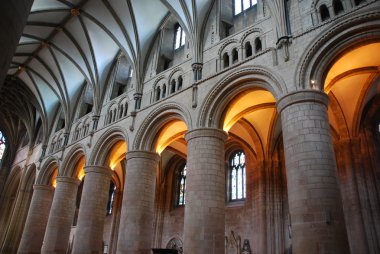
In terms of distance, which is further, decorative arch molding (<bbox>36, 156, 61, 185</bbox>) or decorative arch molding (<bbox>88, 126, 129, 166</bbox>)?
decorative arch molding (<bbox>36, 156, 61, 185</bbox>)

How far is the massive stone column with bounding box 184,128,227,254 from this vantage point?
9.89 metres

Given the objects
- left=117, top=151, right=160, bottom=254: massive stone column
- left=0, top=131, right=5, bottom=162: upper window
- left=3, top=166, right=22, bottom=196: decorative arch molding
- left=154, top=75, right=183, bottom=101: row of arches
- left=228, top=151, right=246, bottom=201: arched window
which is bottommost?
left=117, top=151, right=160, bottom=254: massive stone column

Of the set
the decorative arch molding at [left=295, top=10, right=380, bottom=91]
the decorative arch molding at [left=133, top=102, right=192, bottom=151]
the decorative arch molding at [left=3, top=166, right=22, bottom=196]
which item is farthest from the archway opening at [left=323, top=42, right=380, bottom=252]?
the decorative arch molding at [left=3, top=166, right=22, bottom=196]

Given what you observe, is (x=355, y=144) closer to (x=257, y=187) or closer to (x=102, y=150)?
(x=257, y=187)

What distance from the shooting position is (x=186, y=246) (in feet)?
32.9

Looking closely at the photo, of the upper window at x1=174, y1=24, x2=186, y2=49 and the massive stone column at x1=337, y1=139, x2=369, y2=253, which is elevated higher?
the upper window at x1=174, y1=24, x2=186, y2=49

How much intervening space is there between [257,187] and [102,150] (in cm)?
804

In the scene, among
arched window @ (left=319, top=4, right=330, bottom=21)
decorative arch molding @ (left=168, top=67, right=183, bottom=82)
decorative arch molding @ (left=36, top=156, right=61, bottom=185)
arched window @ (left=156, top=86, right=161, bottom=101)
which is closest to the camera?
arched window @ (left=319, top=4, right=330, bottom=21)

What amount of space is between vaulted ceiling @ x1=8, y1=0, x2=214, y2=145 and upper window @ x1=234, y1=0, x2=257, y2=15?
1321mm

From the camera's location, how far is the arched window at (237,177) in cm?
1751

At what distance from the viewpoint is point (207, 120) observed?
11805mm

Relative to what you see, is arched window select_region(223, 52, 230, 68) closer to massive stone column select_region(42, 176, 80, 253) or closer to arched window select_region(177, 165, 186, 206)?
arched window select_region(177, 165, 186, 206)

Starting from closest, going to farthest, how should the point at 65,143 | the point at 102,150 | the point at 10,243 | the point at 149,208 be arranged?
the point at 149,208 → the point at 102,150 → the point at 65,143 → the point at 10,243

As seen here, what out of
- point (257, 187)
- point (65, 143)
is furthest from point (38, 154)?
point (257, 187)
